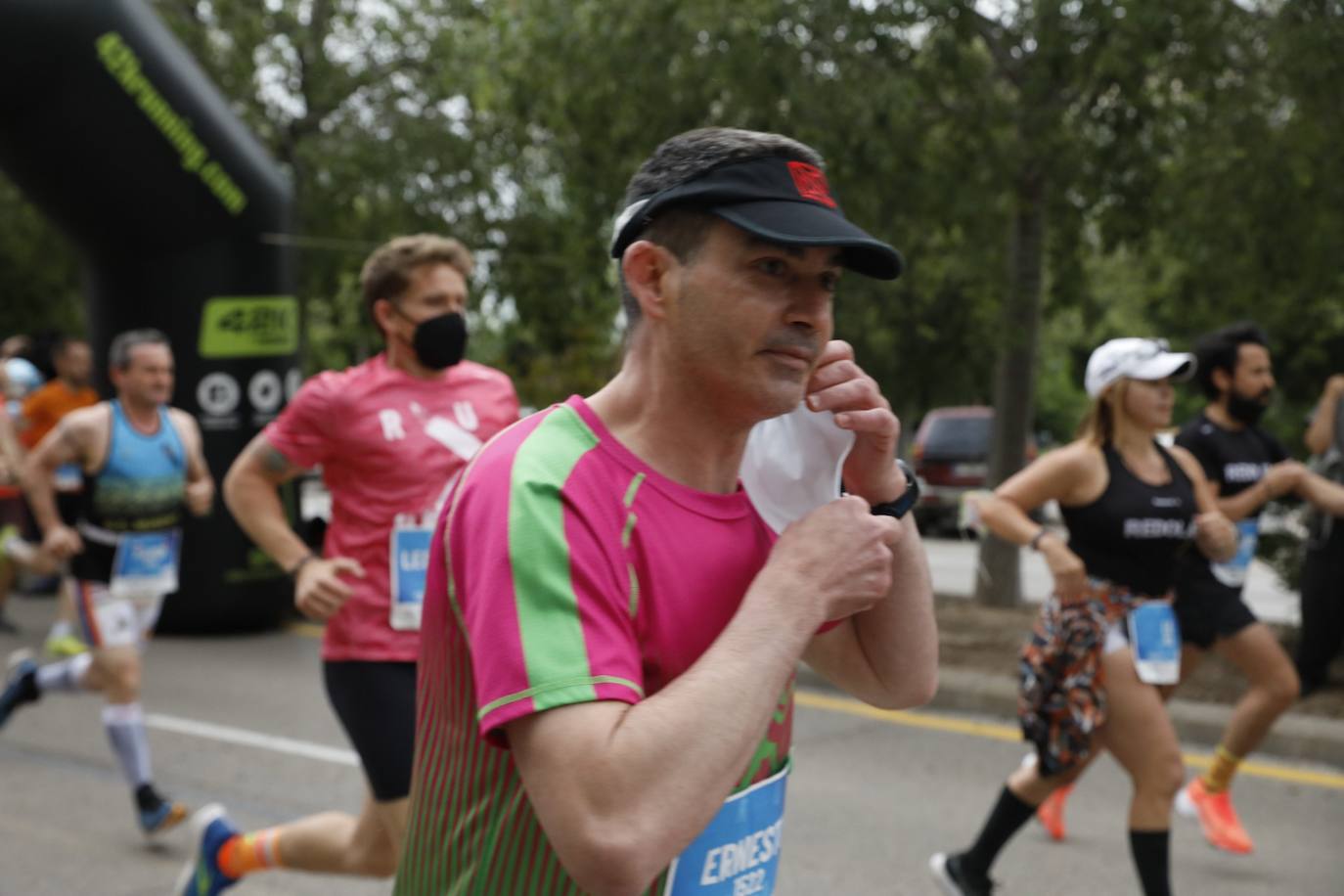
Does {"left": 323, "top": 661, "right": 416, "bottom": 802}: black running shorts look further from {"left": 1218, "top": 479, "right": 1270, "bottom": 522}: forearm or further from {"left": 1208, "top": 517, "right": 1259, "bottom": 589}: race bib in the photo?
{"left": 1218, "top": 479, "right": 1270, "bottom": 522}: forearm

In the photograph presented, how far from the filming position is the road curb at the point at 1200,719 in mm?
6891

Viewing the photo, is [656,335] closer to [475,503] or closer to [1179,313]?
[475,503]

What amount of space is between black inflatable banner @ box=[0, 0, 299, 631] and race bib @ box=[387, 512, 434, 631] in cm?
612

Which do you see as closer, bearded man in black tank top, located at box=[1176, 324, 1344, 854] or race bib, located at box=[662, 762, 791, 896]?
race bib, located at box=[662, 762, 791, 896]

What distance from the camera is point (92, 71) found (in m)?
9.12

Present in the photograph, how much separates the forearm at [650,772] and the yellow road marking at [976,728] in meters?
4.32

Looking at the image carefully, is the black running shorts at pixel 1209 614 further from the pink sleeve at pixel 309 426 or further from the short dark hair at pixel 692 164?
the short dark hair at pixel 692 164

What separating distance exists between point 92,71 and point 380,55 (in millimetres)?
6215

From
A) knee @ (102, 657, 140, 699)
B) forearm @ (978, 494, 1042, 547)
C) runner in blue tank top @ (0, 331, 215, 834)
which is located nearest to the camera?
forearm @ (978, 494, 1042, 547)

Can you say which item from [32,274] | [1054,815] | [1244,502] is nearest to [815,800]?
[1054,815]

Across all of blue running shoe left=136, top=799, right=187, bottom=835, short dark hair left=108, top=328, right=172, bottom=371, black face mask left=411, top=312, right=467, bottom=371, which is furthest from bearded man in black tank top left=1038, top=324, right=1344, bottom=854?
short dark hair left=108, top=328, right=172, bottom=371

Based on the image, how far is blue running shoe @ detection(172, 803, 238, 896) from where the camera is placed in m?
4.37

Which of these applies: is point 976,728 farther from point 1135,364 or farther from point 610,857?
point 610,857

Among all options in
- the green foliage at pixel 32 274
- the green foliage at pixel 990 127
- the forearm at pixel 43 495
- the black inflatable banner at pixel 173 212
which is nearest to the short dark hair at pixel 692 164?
the forearm at pixel 43 495
